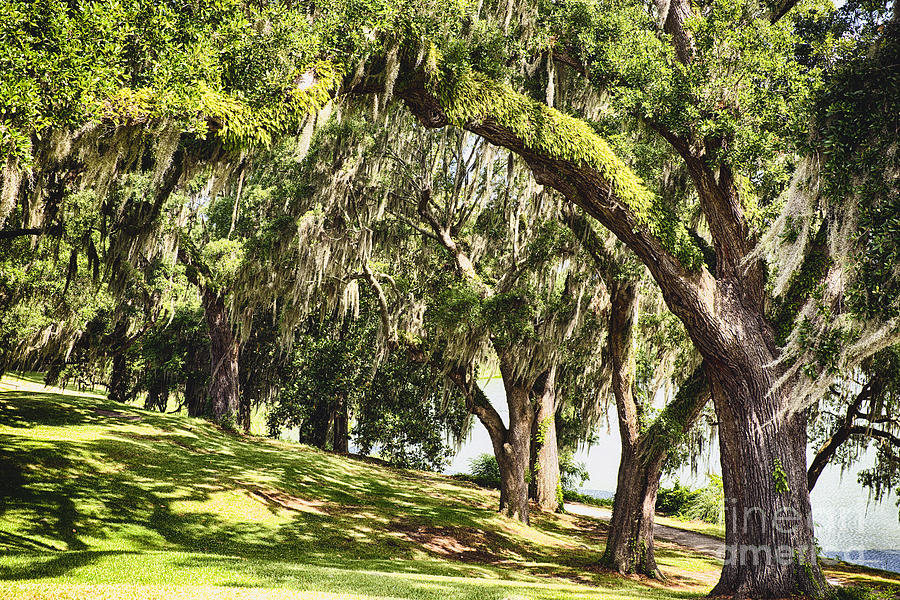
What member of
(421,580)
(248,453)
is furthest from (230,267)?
(421,580)

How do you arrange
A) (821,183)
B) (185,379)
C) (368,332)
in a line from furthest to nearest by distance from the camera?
(185,379)
(368,332)
(821,183)

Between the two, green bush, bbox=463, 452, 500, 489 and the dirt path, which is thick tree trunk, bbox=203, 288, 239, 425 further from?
the dirt path

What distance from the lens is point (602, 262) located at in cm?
1069

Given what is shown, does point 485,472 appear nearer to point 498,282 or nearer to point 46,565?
point 498,282

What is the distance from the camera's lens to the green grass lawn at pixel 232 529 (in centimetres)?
613

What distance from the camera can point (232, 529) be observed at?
408 inches

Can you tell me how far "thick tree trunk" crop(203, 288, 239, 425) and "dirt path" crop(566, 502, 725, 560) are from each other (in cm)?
1134

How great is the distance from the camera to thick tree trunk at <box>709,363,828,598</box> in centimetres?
669

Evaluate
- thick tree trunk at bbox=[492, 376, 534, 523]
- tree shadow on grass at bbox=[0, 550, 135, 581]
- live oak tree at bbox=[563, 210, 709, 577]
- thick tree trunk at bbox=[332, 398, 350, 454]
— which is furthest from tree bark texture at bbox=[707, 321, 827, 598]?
thick tree trunk at bbox=[332, 398, 350, 454]

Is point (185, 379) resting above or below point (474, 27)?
below

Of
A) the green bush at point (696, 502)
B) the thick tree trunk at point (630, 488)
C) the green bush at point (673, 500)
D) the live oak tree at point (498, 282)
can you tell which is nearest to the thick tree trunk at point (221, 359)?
the live oak tree at point (498, 282)

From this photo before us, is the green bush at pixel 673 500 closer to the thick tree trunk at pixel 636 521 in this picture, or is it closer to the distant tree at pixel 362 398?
the distant tree at pixel 362 398

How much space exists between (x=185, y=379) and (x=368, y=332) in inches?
332

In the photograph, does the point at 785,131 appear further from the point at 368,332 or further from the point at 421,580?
the point at 368,332
